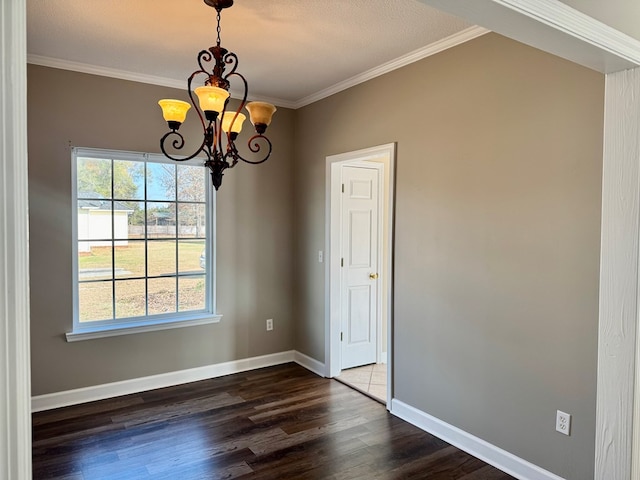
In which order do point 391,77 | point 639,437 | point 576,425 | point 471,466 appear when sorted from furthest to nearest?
1. point 391,77
2. point 471,466
3. point 576,425
4. point 639,437

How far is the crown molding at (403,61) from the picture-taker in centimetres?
273

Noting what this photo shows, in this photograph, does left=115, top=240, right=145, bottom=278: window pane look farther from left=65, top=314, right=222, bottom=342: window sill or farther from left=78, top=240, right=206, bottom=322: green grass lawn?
left=65, top=314, right=222, bottom=342: window sill

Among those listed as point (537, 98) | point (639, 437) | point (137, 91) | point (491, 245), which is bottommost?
point (639, 437)

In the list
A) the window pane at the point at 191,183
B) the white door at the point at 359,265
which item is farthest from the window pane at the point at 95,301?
the white door at the point at 359,265

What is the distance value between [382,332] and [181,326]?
6.72 ft

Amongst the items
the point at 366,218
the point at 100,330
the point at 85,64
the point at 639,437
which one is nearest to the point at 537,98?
the point at 639,437

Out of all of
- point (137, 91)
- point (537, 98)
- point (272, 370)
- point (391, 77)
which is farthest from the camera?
point (272, 370)

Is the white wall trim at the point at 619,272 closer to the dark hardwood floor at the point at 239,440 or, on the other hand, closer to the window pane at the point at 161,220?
the dark hardwood floor at the point at 239,440

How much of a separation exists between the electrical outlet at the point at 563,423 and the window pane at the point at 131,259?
3.26m

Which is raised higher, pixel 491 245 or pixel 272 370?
pixel 491 245

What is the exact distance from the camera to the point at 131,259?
12.2 feet

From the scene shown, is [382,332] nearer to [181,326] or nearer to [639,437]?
[181,326]

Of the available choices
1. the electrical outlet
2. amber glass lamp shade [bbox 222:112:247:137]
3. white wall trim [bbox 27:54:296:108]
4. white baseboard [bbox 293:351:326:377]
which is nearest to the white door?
white baseboard [bbox 293:351:326:377]

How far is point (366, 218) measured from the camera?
4387 millimetres
